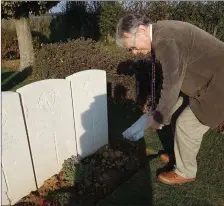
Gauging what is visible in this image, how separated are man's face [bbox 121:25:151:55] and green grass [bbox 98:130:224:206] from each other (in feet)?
5.71

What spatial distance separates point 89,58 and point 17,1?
3.72 m

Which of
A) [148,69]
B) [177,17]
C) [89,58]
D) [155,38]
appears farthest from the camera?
[177,17]

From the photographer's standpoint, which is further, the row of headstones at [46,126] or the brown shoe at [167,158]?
the brown shoe at [167,158]

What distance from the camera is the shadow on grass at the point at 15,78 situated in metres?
8.73

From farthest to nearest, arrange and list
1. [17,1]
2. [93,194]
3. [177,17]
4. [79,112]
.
Answer: [177,17] < [17,1] < [79,112] < [93,194]

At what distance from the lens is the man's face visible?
2932mm

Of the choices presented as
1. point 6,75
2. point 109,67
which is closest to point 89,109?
point 109,67

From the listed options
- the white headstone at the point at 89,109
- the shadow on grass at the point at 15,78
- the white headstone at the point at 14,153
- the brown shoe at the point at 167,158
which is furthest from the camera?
the shadow on grass at the point at 15,78

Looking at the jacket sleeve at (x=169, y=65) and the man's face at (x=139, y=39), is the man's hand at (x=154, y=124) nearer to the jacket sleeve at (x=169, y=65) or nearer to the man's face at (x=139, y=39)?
the jacket sleeve at (x=169, y=65)

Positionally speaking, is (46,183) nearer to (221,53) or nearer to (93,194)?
(93,194)

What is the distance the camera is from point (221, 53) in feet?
10.5

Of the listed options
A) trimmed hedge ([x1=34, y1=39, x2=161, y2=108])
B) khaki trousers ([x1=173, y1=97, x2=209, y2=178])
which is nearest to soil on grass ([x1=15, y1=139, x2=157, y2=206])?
khaki trousers ([x1=173, y1=97, x2=209, y2=178])

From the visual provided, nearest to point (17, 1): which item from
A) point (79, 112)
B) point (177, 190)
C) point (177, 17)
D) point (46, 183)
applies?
point (79, 112)

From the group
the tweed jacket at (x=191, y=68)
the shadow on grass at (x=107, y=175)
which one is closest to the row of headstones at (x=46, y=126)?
the shadow on grass at (x=107, y=175)
